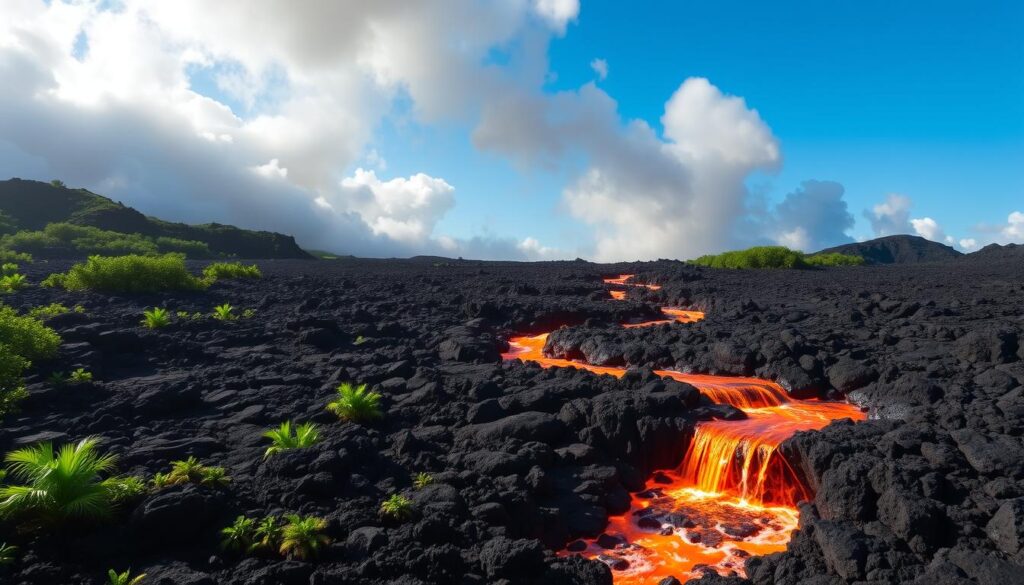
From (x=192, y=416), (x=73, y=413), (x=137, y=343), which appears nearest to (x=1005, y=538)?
(x=192, y=416)

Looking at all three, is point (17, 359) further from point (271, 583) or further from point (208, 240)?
point (208, 240)

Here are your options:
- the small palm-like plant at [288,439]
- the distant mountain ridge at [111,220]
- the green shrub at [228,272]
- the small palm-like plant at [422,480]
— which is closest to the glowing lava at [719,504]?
the small palm-like plant at [422,480]

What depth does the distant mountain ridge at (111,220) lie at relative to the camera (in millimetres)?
70188

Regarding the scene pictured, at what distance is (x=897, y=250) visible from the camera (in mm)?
87438

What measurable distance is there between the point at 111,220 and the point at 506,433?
247ft

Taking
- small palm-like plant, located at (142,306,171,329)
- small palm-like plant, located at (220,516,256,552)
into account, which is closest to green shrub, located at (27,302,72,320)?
small palm-like plant, located at (142,306,171,329)

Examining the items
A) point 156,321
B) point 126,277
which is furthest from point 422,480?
point 126,277

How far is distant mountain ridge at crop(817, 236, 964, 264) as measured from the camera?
82.8 metres

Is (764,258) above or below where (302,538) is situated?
above

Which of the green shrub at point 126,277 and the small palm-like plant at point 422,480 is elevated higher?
the green shrub at point 126,277

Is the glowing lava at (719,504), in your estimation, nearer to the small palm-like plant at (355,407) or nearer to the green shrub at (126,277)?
the small palm-like plant at (355,407)

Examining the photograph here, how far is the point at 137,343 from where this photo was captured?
61.9 ft

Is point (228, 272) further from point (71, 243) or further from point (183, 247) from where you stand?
point (183, 247)

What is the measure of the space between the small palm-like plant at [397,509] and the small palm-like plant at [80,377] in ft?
33.7
